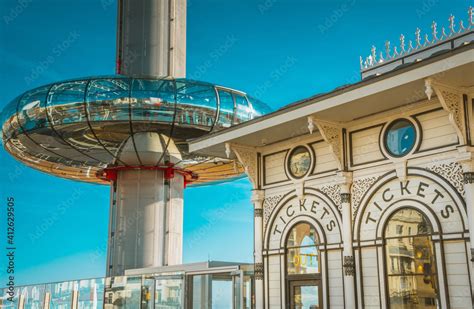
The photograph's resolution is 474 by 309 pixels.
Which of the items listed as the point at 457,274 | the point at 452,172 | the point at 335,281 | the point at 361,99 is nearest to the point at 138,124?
the point at 335,281

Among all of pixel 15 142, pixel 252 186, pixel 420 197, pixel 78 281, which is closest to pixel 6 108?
pixel 15 142

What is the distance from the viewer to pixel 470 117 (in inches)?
400

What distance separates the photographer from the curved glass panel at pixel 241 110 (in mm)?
22094

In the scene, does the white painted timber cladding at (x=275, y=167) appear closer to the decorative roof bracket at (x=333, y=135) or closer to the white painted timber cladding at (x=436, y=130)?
the decorative roof bracket at (x=333, y=135)

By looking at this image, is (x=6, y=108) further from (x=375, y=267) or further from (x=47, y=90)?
(x=375, y=267)

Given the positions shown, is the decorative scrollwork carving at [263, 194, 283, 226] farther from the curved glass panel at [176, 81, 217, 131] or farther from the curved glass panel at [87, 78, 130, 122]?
the curved glass panel at [87, 78, 130, 122]

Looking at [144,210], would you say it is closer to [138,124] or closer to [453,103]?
[138,124]

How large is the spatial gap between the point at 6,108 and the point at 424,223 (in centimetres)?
1705

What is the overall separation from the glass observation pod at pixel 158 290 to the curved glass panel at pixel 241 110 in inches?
270

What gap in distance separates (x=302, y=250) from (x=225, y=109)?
967cm

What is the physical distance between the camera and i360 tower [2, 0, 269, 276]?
20.9 meters

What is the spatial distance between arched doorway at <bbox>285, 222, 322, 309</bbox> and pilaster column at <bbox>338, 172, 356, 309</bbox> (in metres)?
0.91

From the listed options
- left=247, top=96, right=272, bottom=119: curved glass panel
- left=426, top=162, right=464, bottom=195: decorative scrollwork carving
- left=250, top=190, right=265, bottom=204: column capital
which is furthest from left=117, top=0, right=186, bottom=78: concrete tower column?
left=426, top=162, right=464, bottom=195: decorative scrollwork carving

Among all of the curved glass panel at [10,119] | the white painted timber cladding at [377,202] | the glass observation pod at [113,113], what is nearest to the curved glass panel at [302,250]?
the white painted timber cladding at [377,202]
